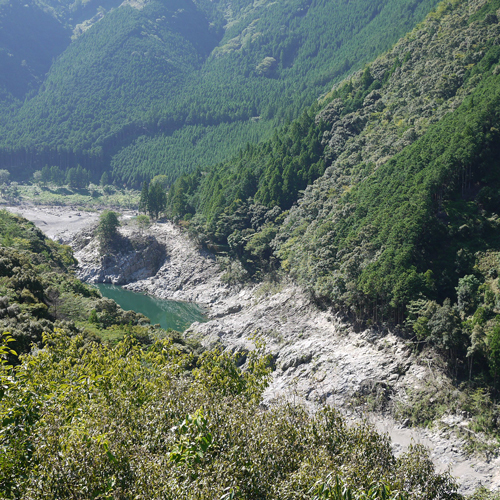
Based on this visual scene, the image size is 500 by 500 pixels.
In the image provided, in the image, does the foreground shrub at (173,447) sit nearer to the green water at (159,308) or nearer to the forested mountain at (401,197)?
the forested mountain at (401,197)

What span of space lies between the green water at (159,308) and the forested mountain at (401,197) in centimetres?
1288

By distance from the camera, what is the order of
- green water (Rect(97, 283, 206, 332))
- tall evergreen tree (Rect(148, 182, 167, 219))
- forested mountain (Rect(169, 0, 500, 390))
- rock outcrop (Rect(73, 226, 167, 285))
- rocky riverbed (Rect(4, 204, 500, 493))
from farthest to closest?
1. tall evergreen tree (Rect(148, 182, 167, 219))
2. rock outcrop (Rect(73, 226, 167, 285))
3. green water (Rect(97, 283, 206, 332))
4. forested mountain (Rect(169, 0, 500, 390))
5. rocky riverbed (Rect(4, 204, 500, 493))

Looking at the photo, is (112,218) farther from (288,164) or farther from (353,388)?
(353,388)

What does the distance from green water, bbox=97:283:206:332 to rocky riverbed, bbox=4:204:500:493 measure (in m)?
2.26

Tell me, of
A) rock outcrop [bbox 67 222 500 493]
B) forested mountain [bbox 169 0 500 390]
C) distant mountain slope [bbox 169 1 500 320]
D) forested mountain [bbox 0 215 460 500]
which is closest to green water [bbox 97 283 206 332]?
rock outcrop [bbox 67 222 500 493]

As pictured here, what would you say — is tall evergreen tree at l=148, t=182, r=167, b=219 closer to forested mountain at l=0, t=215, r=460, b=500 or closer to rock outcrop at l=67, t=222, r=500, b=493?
rock outcrop at l=67, t=222, r=500, b=493

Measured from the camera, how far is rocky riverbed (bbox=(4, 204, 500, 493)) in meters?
30.7

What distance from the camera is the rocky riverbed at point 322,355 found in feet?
101

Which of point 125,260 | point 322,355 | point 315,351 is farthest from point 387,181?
point 125,260

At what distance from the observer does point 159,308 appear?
78875 mm

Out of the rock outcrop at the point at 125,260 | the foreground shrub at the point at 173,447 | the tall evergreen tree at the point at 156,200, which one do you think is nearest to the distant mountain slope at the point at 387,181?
the tall evergreen tree at the point at 156,200

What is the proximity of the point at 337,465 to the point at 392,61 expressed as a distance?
91.7 m

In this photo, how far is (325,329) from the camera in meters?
49.4

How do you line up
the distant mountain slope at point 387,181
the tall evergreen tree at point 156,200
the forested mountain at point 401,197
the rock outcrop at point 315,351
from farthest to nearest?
1. the tall evergreen tree at point 156,200
2. the distant mountain slope at point 387,181
3. the forested mountain at point 401,197
4. the rock outcrop at point 315,351
